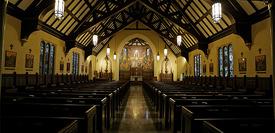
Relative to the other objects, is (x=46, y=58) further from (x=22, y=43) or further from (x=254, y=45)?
(x=254, y=45)

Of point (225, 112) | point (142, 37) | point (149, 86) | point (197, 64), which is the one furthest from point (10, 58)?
point (142, 37)

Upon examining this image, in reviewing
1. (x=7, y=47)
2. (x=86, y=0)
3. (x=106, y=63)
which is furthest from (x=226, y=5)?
(x=106, y=63)

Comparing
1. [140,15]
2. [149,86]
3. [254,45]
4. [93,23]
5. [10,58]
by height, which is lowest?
[149,86]

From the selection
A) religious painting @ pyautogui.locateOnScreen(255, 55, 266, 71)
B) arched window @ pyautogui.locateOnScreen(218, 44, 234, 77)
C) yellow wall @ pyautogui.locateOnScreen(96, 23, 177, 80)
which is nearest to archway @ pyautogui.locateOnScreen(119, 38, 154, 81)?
yellow wall @ pyautogui.locateOnScreen(96, 23, 177, 80)

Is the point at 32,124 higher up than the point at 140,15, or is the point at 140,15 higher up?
the point at 140,15

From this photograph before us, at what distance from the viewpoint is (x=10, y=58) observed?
8047 millimetres

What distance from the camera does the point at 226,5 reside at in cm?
921

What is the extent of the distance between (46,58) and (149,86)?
6.15m

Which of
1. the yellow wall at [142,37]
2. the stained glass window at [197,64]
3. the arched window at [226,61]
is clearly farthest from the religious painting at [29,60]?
the yellow wall at [142,37]

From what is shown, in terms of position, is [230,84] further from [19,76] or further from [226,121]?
[19,76]

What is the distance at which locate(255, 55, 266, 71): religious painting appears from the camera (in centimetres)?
824

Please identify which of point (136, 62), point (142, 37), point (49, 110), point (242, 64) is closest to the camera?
point (49, 110)

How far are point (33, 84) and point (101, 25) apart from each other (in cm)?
891

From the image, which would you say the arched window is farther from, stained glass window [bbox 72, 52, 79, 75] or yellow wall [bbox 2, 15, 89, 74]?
stained glass window [bbox 72, 52, 79, 75]
